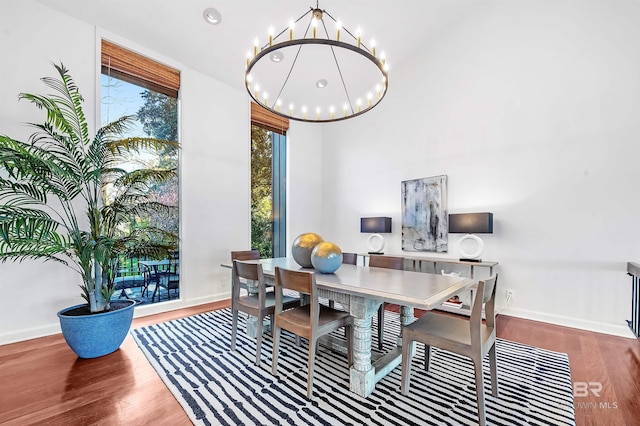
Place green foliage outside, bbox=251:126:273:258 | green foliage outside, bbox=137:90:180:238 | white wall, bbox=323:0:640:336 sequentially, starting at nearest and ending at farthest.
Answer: white wall, bbox=323:0:640:336, green foliage outside, bbox=137:90:180:238, green foliage outside, bbox=251:126:273:258

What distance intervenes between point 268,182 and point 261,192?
24 cm

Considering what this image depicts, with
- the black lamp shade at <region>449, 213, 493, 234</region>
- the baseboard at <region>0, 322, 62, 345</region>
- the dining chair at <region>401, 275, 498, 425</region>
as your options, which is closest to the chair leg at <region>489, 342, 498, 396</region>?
the dining chair at <region>401, 275, 498, 425</region>

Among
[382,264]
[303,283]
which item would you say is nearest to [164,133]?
[303,283]

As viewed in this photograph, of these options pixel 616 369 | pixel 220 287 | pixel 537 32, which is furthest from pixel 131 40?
pixel 616 369

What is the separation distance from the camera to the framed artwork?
4.05 metres

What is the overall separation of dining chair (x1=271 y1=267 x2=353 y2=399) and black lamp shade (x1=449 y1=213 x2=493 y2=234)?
2.26m

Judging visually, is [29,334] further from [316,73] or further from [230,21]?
[316,73]

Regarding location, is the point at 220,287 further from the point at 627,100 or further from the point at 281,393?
the point at 627,100

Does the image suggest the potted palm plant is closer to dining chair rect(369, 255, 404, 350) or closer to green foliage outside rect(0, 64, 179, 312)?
green foliage outside rect(0, 64, 179, 312)

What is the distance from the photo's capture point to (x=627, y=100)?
289 centimetres

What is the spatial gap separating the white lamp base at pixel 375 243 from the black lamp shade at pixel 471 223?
117 centimetres

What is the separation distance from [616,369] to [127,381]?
379 centimetres

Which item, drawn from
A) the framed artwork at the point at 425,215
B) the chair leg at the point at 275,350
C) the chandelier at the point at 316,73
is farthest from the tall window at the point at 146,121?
the framed artwork at the point at 425,215

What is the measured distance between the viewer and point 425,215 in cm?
420
